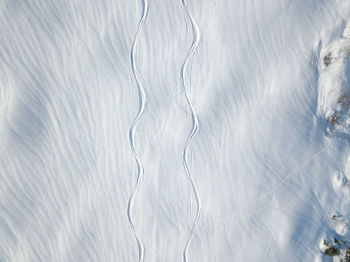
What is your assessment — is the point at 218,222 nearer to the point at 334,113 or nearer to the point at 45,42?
the point at 334,113

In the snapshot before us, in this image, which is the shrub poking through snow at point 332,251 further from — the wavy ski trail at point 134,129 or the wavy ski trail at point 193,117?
the wavy ski trail at point 134,129

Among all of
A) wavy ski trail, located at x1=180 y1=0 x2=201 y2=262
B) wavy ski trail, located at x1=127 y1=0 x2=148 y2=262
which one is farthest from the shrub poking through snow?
wavy ski trail, located at x1=127 y1=0 x2=148 y2=262

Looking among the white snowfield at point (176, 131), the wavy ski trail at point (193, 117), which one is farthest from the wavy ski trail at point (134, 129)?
the wavy ski trail at point (193, 117)

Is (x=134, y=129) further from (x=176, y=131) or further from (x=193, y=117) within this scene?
(x=193, y=117)

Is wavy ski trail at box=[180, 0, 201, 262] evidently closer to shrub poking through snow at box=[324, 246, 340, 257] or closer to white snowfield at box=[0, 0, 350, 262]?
white snowfield at box=[0, 0, 350, 262]

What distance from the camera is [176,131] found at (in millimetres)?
2268

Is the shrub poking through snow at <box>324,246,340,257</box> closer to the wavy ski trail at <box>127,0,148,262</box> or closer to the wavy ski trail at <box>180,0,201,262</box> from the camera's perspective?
the wavy ski trail at <box>180,0,201,262</box>

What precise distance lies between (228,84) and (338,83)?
103 centimetres

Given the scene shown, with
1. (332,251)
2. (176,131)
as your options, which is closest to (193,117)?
(176,131)

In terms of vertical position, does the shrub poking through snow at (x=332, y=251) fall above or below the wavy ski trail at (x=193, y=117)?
below

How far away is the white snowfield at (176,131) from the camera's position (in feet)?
7.25

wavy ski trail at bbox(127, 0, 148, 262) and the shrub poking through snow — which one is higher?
wavy ski trail at bbox(127, 0, 148, 262)

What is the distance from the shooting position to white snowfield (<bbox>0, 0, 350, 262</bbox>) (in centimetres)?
Answer: 221

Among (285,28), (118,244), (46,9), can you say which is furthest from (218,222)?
(46,9)
